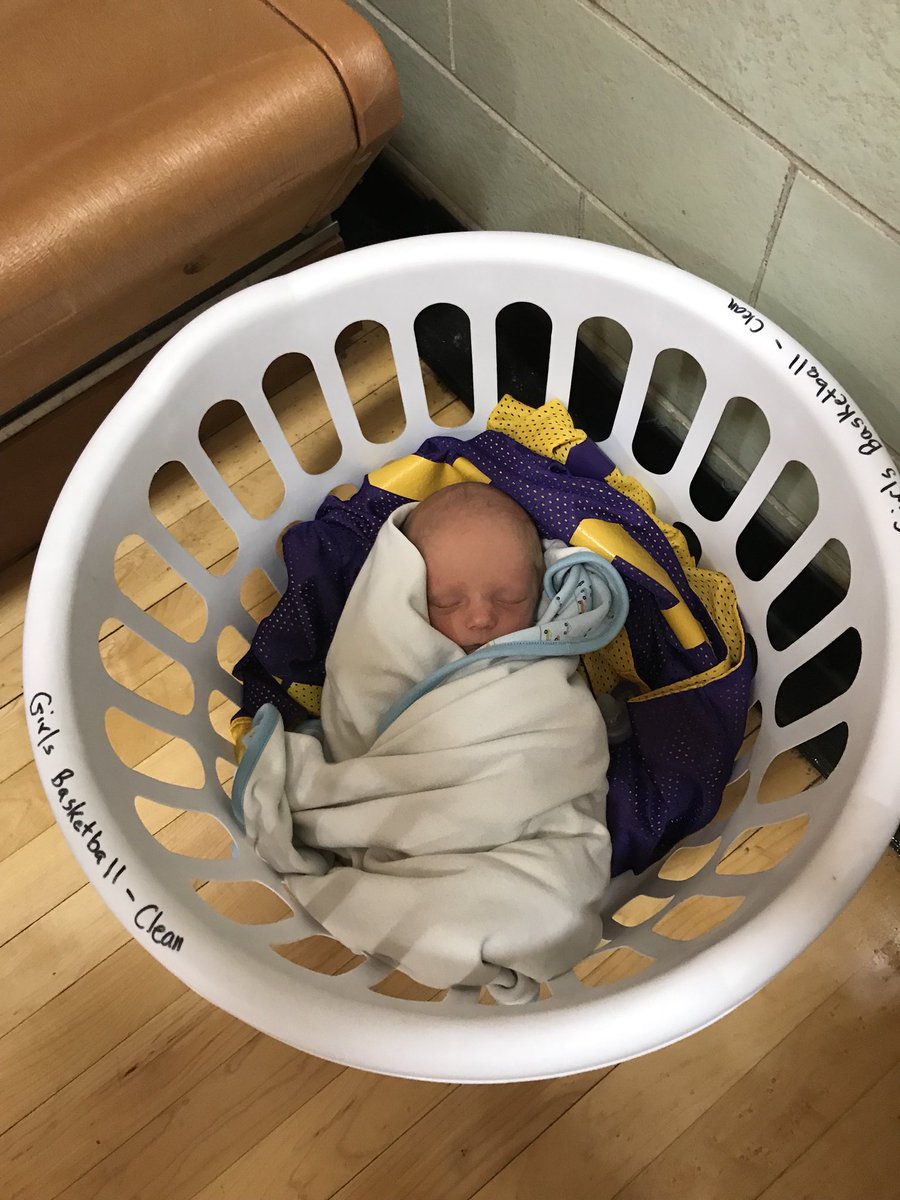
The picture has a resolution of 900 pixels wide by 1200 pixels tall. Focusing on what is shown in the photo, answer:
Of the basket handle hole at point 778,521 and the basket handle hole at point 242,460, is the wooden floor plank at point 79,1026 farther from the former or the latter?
the basket handle hole at point 778,521

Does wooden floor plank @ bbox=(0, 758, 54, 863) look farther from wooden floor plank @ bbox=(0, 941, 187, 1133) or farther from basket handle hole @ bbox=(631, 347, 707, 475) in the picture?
basket handle hole @ bbox=(631, 347, 707, 475)

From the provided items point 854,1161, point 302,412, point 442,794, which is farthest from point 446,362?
point 854,1161

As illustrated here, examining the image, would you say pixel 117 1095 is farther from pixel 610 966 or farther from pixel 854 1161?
pixel 854 1161

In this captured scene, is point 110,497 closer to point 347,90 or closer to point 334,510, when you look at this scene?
point 334,510

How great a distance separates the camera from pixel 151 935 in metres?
0.61

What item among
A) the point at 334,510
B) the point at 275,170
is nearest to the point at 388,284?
the point at 275,170

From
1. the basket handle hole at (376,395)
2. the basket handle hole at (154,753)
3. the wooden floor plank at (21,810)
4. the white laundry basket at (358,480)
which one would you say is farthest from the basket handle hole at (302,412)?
the wooden floor plank at (21,810)

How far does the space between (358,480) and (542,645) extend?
0.35 metres

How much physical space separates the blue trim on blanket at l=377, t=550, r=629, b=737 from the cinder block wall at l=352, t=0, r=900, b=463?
0.29 m

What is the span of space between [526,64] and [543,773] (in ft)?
2.36

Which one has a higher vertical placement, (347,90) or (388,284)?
(347,90)

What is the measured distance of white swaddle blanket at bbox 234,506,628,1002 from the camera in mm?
753

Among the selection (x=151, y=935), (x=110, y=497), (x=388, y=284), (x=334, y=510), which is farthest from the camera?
(x=334, y=510)

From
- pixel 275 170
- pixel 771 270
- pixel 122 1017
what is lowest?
pixel 122 1017
